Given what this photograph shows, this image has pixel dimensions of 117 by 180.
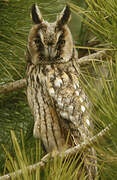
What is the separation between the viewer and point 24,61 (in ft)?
7.96

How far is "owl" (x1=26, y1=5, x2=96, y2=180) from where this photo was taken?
2186 millimetres

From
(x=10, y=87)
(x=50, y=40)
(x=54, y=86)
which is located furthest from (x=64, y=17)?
(x=10, y=87)

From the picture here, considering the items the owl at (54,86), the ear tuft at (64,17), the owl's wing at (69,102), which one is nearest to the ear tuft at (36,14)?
the owl at (54,86)

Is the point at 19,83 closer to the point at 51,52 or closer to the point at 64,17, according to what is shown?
the point at 51,52

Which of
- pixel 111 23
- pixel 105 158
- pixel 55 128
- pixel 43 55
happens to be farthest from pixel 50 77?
pixel 105 158

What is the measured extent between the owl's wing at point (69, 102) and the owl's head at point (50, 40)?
0.17m

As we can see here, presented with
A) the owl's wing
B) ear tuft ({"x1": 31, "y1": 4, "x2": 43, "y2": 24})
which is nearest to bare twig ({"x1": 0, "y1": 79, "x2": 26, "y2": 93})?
the owl's wing

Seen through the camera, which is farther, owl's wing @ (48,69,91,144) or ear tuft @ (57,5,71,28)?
ear tuft @ (57,5,71,28)

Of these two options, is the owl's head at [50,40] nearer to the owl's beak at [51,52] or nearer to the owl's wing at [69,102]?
the owl's beak at [51,52]

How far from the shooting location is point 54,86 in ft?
7.34

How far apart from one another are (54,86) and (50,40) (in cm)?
30

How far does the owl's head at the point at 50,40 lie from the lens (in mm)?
2240

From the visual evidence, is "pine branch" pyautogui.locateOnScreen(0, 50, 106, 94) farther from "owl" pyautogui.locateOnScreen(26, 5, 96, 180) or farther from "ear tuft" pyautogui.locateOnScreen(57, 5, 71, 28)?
"ear tuft" pyautogui.locateOnScreen(57, 5, 71, 28)

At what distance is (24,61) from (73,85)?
0.41 m
